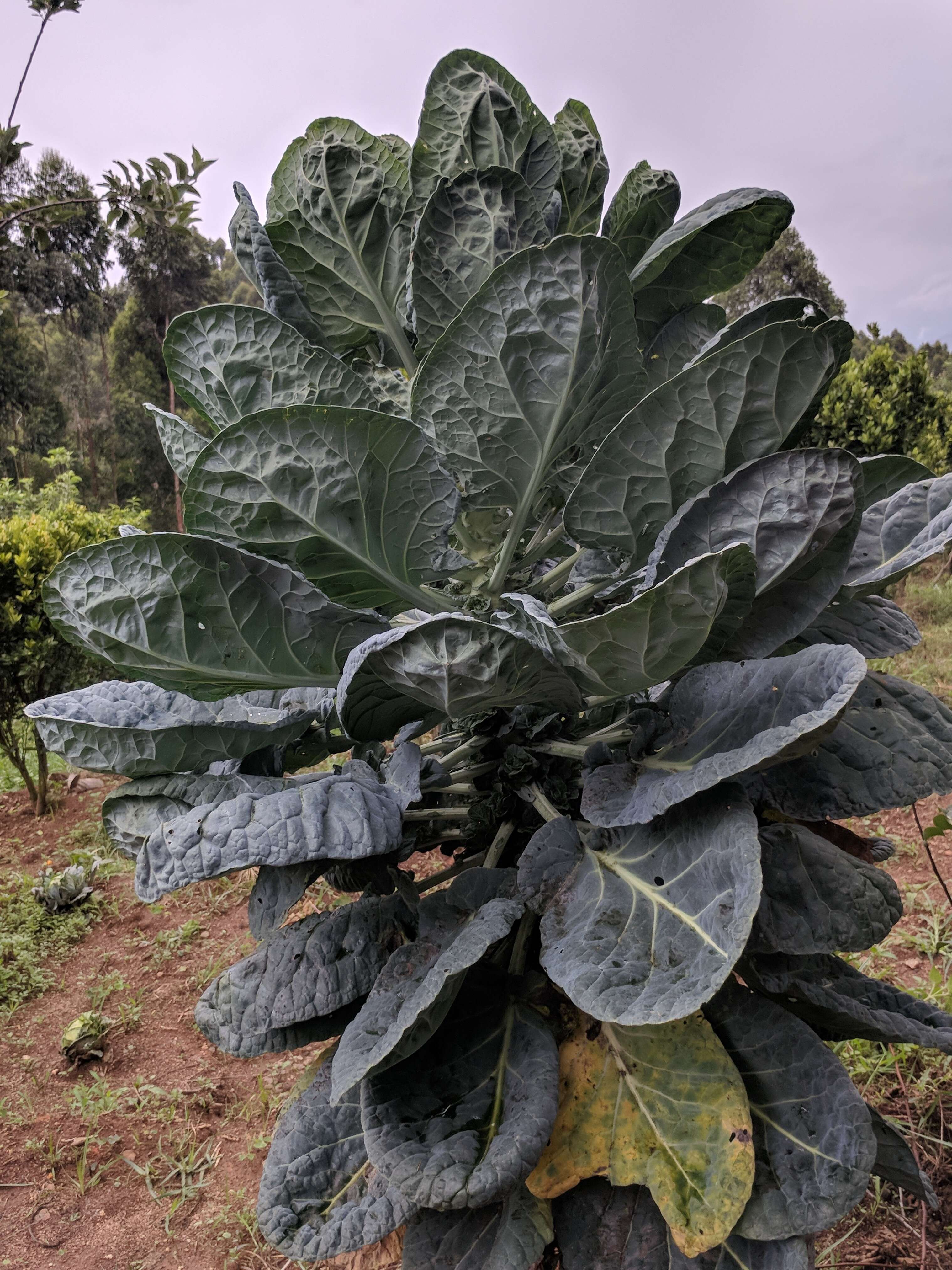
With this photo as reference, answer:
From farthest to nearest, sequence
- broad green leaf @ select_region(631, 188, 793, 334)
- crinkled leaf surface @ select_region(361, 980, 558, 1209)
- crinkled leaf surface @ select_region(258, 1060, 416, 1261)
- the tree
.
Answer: the tree
broad green leaf @ select_region(631, 188, 793, 334)
crinkled leaf surface @ select_region(258, 1060, 416, 1261)
crinkled leaf surface @ select_region(361, 980, 558, 1209)

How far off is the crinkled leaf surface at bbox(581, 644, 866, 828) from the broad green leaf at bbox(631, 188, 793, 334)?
51cm

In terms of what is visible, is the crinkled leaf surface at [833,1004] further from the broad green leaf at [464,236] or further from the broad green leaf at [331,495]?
the broad green leaf at [464,236]

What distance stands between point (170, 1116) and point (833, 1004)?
2.64m

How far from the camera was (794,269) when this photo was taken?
1834cm

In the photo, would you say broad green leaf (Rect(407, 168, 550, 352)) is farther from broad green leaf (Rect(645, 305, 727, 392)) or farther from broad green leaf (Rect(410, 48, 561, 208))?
broad green leaf (Rect(645, 305, 727, 392))

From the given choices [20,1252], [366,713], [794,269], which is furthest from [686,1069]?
[794,269]

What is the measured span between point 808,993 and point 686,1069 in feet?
0.64

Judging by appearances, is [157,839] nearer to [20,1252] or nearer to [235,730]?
[235,730]

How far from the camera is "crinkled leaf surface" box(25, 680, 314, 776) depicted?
3.18 feet

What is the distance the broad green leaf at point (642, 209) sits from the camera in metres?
1.10

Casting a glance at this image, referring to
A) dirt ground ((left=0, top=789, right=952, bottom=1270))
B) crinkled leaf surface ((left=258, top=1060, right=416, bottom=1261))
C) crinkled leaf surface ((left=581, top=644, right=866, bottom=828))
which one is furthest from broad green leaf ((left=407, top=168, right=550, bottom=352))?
dirt ground ((left=0, top=789, right=952, bottom=1270))

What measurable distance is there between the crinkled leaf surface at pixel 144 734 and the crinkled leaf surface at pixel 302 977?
9.8 inches

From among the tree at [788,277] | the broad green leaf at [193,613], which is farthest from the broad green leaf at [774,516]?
the tree at [788,277]

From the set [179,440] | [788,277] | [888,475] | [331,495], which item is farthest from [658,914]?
[788,277]
